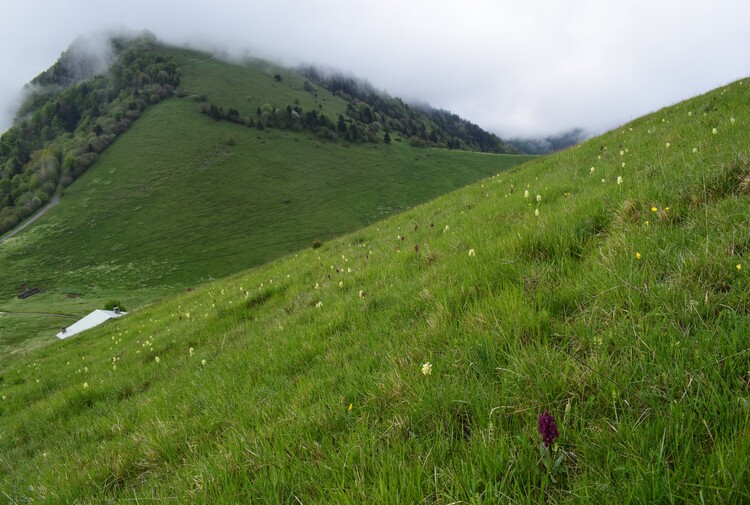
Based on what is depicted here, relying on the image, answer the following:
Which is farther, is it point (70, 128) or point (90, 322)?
point (70, 128)

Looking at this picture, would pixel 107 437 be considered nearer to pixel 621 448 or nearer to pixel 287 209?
pixel 621 448

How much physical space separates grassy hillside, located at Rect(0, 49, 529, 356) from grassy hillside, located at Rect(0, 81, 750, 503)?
6085 centimetres

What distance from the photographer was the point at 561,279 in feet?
12.1

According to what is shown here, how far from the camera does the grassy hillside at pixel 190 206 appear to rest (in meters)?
80.0

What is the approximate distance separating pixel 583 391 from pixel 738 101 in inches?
515

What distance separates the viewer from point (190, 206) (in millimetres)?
105875

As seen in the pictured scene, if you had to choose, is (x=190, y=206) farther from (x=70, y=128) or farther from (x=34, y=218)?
(x=70, y=128)

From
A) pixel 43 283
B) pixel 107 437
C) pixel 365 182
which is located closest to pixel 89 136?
pixel 43 283

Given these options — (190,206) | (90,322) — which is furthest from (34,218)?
(90,322)

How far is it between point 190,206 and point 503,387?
118 m

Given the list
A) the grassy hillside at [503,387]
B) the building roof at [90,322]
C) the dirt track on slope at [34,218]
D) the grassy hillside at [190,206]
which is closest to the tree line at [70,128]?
the dirt track on slope at [34,218]

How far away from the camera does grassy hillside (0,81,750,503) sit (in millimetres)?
1725

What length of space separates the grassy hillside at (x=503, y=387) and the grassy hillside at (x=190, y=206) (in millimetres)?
60848

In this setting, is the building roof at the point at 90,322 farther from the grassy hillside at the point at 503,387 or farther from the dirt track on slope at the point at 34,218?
the dirt track on slope at the point at 34,218
